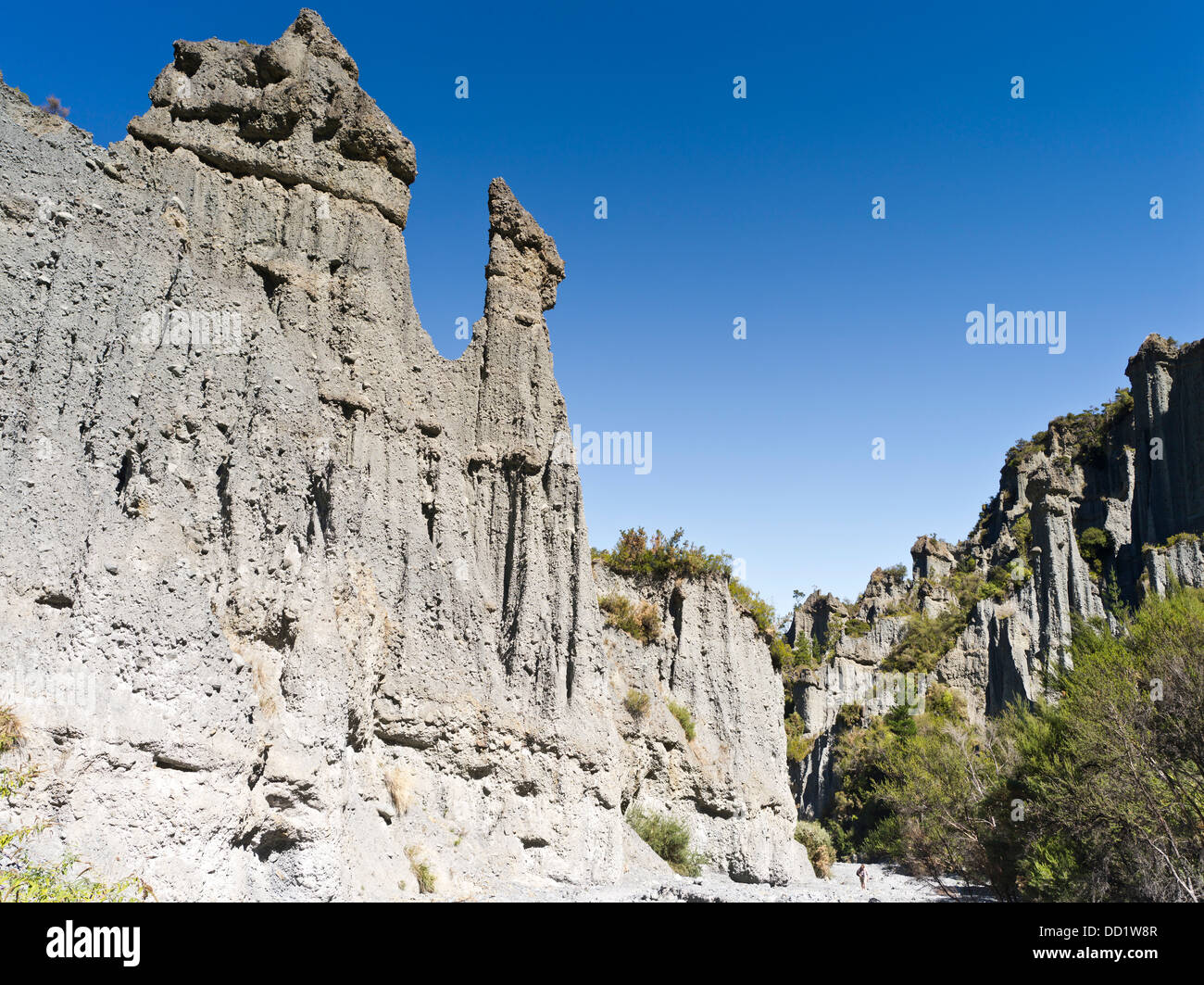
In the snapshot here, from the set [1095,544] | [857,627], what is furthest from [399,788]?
[1095,544]

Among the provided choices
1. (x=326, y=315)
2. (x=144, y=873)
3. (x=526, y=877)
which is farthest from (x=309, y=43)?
(x=526, y=877)

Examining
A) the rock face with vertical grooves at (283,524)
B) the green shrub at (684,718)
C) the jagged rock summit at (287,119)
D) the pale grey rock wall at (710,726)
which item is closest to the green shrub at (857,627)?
the pale grey rock wall at (710,726)

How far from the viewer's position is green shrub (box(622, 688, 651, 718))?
80.7 feet

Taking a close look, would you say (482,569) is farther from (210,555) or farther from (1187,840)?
(1187,840)

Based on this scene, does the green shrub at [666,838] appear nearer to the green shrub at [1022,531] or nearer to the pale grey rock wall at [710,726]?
the pale grey rock wall at [710,726]

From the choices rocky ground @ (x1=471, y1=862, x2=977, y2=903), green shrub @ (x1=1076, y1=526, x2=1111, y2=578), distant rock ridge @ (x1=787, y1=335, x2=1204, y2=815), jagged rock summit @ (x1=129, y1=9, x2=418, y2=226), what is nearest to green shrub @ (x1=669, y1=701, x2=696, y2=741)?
rocky ground @ (x1=471, y1=862, x2=977, y2=903)

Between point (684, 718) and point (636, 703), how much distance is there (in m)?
2.63

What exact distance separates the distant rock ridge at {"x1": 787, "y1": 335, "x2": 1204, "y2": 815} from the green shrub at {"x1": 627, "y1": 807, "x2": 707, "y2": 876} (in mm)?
32779

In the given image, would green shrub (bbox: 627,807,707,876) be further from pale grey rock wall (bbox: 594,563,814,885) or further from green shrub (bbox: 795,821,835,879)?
green shrub (bbox: 795,821,835,879)

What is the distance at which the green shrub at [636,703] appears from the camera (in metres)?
24.6

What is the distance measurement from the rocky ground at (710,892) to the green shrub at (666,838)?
65 cm

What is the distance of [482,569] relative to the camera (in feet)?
68.5

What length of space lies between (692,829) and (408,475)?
46.6ft

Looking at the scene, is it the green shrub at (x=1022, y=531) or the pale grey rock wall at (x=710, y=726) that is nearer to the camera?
the pale grey rock wall at (x=710, y=726)
